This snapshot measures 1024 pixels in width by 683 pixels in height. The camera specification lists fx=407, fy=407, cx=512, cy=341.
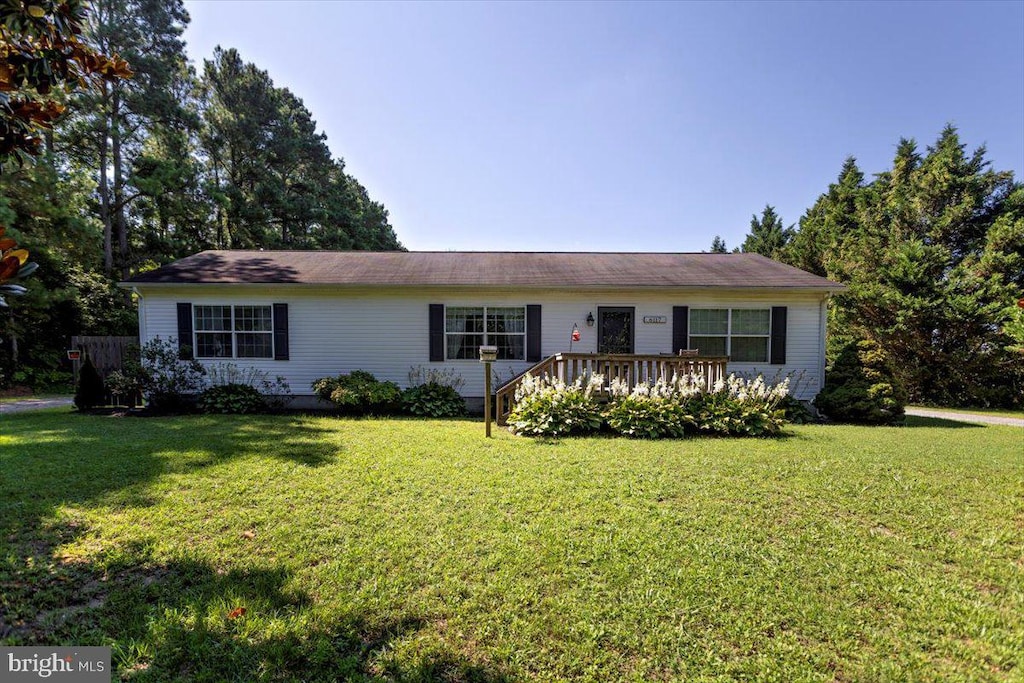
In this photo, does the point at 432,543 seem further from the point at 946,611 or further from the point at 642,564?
the point at 946,611

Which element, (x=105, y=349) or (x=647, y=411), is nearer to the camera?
(x=647, y=411)

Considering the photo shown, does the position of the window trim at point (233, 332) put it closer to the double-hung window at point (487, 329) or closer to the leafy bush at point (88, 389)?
the leafy bush at point (88, 389)

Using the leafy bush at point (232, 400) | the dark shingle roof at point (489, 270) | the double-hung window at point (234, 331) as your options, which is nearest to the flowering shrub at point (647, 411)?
the dark shingle roof at point (489, 270)

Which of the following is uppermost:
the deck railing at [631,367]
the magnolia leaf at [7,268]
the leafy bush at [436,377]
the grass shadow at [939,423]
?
the magnolia leaf at [7,268]

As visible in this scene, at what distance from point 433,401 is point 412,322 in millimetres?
2067

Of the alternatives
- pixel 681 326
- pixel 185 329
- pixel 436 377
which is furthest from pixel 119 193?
pixel 681 326

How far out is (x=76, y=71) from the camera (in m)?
2.60

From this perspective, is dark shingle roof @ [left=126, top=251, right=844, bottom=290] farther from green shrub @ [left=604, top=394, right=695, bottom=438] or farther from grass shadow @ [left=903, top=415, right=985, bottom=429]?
grass shadow @ [left=903, top=415, right=985, bottom=429]

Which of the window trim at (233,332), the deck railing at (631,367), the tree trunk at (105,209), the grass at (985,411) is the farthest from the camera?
the tree trunk at (105,209)

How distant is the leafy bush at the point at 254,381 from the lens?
9.84 m

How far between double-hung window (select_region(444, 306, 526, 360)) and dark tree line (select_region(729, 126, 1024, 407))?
10.1 metres

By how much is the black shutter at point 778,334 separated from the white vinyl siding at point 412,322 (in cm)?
16

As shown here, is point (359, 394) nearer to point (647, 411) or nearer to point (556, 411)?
point (556, 411)

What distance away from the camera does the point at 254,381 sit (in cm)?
995
